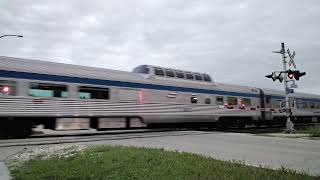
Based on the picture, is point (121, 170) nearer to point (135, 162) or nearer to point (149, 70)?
point (135, 162)

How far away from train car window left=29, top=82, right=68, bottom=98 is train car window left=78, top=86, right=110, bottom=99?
99 cm

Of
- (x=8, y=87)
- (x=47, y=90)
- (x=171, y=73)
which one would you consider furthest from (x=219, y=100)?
(x=8, y=87)

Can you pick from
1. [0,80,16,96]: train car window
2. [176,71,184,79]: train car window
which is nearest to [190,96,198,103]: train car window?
[176,71,184,79]: train car window

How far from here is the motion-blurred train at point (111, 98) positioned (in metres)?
19.2

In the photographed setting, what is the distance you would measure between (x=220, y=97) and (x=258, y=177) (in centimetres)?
2393

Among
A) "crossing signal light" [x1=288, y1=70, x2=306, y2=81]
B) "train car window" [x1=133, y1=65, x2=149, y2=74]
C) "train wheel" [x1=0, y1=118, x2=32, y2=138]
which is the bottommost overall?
"train wheel" [x1=0, y1=118, x2=32, y2=138]

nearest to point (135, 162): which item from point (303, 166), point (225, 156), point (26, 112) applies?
point (225, 156)

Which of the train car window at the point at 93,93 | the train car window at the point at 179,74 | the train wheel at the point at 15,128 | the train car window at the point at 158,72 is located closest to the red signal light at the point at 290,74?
the train car window at the point at 179,74

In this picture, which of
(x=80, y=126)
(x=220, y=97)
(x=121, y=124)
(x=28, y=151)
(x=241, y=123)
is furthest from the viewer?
(x=241, y=123)

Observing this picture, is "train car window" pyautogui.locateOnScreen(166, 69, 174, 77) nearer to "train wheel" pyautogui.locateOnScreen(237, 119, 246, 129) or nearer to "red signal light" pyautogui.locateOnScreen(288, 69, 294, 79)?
"red signal light" pyautogui.locateOnScreen(288, 69, 294, 79)

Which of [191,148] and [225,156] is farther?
[191,148]

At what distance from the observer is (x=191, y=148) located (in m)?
15.2

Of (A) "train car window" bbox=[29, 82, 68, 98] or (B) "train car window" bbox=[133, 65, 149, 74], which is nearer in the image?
(A) "train car window" bbox=[29, 82, 68, 98]

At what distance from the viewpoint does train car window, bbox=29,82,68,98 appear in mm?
19531
